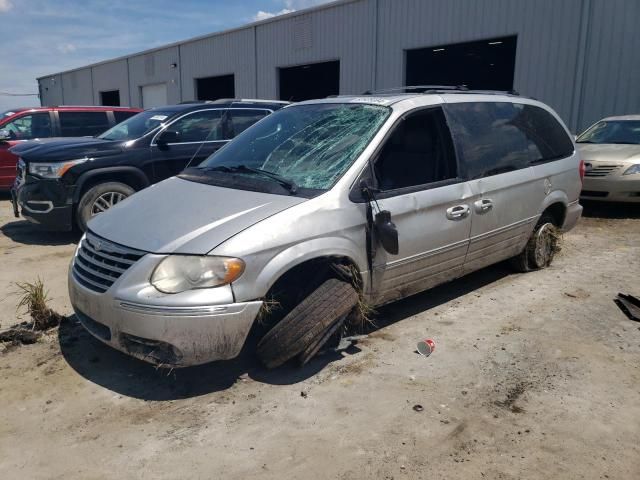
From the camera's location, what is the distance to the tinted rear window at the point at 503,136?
4461mm

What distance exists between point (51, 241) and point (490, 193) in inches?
224

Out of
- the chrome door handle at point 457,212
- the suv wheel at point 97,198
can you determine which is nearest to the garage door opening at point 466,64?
the suv wheel at point 97,198

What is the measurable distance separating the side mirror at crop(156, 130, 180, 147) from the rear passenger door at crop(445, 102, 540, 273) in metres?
3.97

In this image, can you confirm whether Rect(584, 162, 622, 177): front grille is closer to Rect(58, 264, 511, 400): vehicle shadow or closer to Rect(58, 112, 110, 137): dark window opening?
Rect(58, 264, 511, 400): vehicle shadow

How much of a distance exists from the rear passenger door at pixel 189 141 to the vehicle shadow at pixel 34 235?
1.47 m

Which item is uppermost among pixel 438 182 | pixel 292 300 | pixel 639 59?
pixel 639 59

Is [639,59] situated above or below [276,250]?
above

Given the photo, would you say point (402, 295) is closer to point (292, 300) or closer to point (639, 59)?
point (292, 300)

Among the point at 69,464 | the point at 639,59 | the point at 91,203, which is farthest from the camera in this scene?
the point at 639,59

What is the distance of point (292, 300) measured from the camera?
3537 mm

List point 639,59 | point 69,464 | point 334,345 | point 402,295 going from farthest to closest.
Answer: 1. point 639,59
2. point 402,295
3. point 334,345
4. point 69,464

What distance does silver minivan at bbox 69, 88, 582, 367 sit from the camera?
3.10m

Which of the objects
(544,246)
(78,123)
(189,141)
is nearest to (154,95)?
(78,123)

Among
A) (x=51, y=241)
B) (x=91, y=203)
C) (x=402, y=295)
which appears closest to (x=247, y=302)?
(x=402, y=295)
